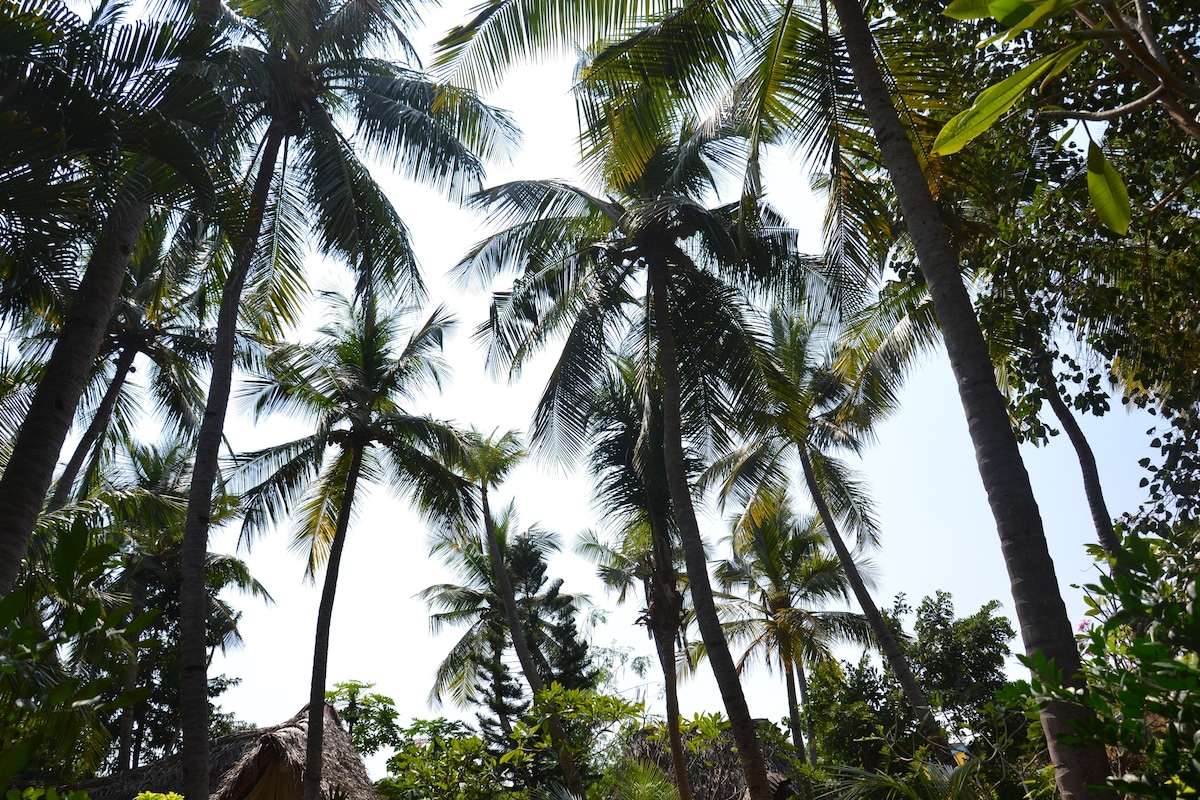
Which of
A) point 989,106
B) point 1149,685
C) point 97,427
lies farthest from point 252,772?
point 989,106

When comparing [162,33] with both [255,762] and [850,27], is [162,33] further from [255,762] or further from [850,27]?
[255,762]

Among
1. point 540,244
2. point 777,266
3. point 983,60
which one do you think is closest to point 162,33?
point 983,60

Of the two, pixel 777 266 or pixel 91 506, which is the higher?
pixel 777 266

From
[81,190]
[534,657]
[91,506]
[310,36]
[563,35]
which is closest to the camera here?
[81,190]

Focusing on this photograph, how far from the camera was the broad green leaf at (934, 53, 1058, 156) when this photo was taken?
1.77 metres

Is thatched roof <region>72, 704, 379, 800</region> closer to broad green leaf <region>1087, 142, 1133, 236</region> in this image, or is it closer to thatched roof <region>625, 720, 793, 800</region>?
thatched roof <region>625, 720, 793, 800</region>

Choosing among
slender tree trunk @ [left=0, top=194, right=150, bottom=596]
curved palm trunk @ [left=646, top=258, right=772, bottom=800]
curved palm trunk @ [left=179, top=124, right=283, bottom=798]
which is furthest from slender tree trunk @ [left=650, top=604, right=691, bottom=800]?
slender tree trunk @ [left=0, top=194, right=150, bottom=596]

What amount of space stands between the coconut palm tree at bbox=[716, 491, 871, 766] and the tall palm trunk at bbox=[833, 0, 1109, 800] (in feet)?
45.0

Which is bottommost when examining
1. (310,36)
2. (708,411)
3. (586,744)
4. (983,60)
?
(586,744)

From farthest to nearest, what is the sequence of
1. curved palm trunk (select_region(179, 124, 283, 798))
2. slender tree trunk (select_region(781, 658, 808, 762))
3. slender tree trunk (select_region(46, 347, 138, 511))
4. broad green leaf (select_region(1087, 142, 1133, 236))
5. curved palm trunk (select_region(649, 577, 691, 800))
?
1. slender tree trunk (select_region(781, 658, 808, 762))
2. curved palm trunk (select_region(649, 577, 691, 800))
3. slender tree trunk (select_region(46, 347, 138, 511))
4. curved palm trunk (select_region(179, 124, 283, 798))
5. broad green leaf (select_region(1087, 142, 1133, 236))

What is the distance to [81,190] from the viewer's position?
4.37 metres

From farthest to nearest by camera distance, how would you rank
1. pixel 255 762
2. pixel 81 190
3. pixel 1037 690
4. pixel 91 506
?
pixel 255 762, pixel 91 506, pixel 81 190, pixel 1037 690

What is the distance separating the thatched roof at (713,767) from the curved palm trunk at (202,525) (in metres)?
6.38

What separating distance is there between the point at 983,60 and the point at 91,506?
10587mm
